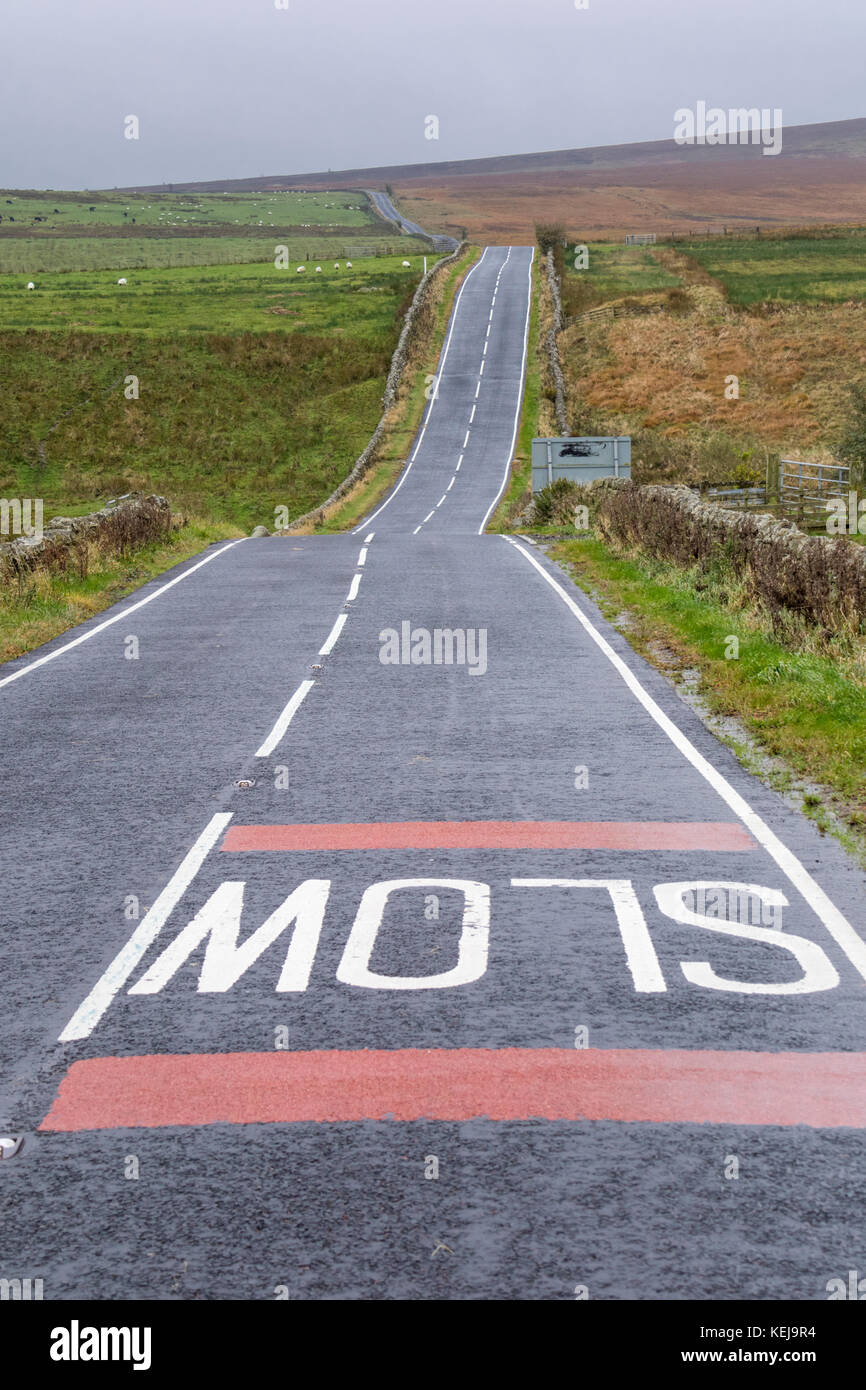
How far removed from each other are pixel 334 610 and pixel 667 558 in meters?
5.74

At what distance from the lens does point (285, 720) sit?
11.5m

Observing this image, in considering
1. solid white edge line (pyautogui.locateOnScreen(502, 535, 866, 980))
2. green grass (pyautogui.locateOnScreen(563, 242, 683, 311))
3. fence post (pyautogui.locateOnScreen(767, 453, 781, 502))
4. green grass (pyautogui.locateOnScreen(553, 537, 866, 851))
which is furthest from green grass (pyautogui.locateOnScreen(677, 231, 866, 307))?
solid white edge line (pyautogui.locateOnScreen(502, 535, 866, 980))

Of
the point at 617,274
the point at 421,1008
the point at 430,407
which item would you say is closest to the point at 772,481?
the point at 430,407

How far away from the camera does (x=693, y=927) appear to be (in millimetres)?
6473

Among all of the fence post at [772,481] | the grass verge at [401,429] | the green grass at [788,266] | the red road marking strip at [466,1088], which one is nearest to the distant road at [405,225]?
the green grass at [788,266]

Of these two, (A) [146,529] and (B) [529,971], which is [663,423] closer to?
(A) [146,529]

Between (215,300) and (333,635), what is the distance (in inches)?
2802

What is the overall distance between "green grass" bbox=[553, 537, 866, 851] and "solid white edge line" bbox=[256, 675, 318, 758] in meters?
3.89

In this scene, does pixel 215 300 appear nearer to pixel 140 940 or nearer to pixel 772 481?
pixel 772 481

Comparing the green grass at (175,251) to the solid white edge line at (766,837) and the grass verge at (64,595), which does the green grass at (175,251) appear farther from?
the solid white edge line at (766,837)

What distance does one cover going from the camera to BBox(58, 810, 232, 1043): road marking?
5.47m

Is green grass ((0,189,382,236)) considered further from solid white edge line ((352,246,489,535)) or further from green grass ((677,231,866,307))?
solid white edge line ((352,246,489,535))

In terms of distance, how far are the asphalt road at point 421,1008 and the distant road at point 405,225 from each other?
10537cm
